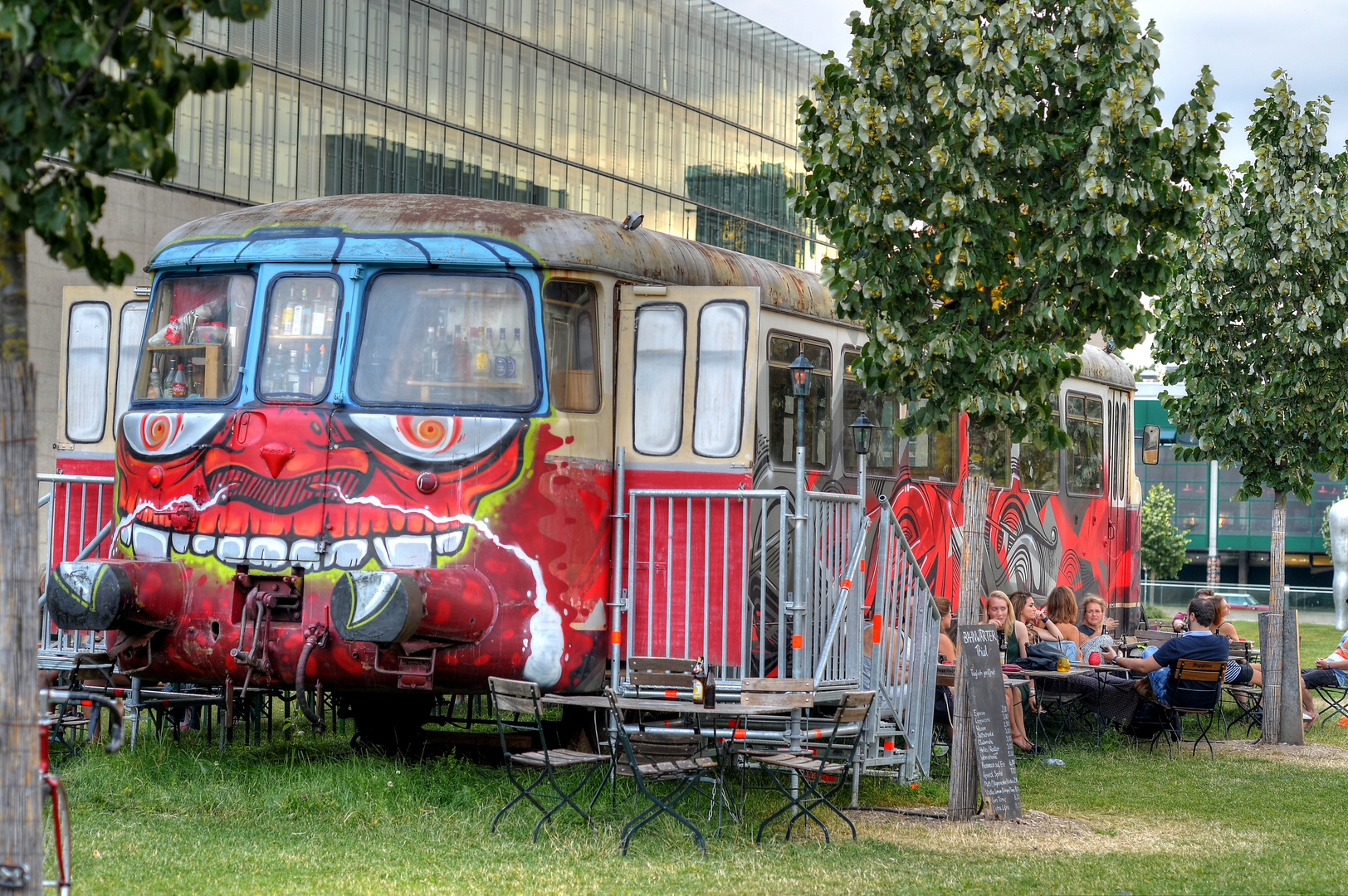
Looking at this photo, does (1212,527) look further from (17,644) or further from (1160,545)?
(17,644)

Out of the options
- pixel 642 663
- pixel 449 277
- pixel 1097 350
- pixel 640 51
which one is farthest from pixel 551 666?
pixel 640 51

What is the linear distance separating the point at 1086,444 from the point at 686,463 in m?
8.60

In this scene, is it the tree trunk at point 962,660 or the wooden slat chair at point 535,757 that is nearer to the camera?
the wooden slat chair at point 535,757

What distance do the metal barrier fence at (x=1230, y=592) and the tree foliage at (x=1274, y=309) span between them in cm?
2440

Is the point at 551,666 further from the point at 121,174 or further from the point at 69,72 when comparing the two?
the point at 121,174

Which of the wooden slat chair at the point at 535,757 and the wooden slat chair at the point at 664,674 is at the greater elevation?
the wooden slat chair at the point at 664,674

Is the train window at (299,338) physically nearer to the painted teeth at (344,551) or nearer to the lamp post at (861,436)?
the painted teeth at (344,551)

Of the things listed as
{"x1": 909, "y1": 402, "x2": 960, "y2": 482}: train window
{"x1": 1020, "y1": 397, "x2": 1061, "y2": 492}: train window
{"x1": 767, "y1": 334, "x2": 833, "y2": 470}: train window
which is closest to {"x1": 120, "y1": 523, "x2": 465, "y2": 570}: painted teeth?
{"x1": 767, "y1": 334, "x2": 833, "y2": 470}: train window

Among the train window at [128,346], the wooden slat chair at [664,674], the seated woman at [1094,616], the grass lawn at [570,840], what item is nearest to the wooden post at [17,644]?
the grass lawn at [570,840]

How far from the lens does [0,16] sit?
15.1 ft

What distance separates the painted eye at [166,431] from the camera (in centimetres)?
966

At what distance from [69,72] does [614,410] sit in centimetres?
539

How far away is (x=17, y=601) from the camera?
4953 millimetres

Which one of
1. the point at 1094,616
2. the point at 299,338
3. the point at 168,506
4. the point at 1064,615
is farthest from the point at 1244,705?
the point at 168,506
